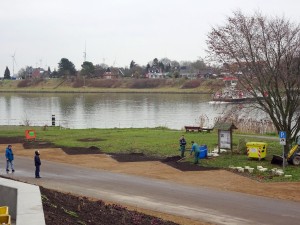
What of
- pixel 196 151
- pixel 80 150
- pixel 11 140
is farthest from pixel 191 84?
pixel 196 151

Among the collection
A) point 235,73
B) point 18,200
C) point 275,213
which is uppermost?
point 235,73

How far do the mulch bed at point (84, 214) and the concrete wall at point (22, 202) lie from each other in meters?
0.36

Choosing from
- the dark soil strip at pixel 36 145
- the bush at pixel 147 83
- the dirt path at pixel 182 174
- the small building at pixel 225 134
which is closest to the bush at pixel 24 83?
the bush at pixel 147 83

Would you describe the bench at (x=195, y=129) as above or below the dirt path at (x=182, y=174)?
above

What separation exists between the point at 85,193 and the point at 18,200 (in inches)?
302

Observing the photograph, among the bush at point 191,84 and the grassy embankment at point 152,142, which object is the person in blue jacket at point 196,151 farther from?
the bush at point 191,84

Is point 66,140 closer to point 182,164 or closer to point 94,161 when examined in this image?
point 94,161

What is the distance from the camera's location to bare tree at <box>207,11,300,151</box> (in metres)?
24.2

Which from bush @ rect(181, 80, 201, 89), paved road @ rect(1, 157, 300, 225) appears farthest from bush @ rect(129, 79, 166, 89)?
paved road @ rect(1, 157, 300, 225)

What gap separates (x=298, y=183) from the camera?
762 inches

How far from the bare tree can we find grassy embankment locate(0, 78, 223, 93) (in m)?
84.1

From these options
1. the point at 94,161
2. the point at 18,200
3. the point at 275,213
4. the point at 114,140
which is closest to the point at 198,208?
the point at 275,213

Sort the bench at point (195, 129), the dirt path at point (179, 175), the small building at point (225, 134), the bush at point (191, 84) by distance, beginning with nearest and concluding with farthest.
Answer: the dirt path at point (179, 175) → the small building at point (225, 134) → the bench at point (195, 129) → the bush at point (191, 84)

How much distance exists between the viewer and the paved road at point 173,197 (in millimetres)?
14672
